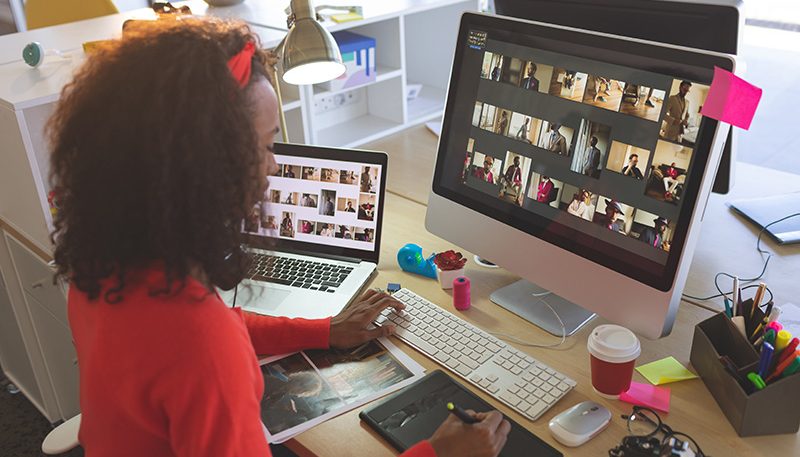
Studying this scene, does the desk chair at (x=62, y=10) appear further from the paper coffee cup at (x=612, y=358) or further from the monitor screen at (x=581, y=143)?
the paper coffee cup at (x=612, y=358)

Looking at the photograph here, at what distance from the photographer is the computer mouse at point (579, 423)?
109 cm

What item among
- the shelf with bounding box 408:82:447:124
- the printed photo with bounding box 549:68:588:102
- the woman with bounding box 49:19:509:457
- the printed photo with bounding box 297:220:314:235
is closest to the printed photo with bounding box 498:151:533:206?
the printed photo with bounding box 549:68:588:102

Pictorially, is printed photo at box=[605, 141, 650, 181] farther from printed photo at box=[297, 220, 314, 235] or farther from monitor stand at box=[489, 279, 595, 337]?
printed photo at box=[297, 220, 314, 235]

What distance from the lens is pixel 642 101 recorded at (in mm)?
1153

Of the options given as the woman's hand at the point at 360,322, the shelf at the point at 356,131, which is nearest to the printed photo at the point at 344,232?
the woman's hand at the point at 360,322

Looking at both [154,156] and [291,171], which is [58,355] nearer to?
[291,171]

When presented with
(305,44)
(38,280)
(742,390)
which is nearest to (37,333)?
(38,280)

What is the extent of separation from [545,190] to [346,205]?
18.2 inches

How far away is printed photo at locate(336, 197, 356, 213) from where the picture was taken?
157 centimetres

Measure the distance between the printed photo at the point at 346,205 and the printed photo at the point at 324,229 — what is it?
0.04 m

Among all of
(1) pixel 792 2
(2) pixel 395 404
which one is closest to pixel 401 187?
(2) pixel 395 404

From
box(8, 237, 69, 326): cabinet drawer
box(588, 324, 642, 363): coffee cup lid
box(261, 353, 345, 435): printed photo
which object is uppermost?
box(588, 324, 642, 363): coffee cup lid

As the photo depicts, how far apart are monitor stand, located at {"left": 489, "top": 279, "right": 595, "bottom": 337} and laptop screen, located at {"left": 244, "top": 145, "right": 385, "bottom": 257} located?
309 millimetres

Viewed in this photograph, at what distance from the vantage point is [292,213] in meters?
1.61
